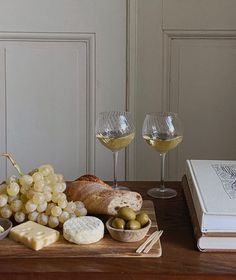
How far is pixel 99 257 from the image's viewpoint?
0.85 meters

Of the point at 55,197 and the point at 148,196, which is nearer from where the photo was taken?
the point at 55,197

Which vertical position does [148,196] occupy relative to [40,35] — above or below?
below

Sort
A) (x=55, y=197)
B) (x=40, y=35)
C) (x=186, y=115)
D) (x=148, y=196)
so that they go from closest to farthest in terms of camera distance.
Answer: (x=55, y=197) < (x=148, y=196) < (x=40, y=35) < (x=186, y=115)

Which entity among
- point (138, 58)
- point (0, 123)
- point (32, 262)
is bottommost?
point (32, 262)

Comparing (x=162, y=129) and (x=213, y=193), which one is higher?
(x=162, y=129)

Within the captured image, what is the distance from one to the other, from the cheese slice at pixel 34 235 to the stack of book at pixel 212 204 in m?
0.23

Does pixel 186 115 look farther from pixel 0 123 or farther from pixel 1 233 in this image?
pixel 1 233

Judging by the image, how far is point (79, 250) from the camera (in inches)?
33.9

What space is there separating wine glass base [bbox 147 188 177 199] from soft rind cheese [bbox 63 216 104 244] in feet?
0.84

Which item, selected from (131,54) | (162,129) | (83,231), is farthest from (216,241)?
(131,54)

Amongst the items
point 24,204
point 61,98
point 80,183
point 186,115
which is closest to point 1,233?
point 24,204

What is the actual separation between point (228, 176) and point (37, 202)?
1.22ft

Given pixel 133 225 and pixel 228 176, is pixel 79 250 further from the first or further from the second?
pixel 228 176

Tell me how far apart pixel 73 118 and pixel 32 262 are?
1186 millimetres
